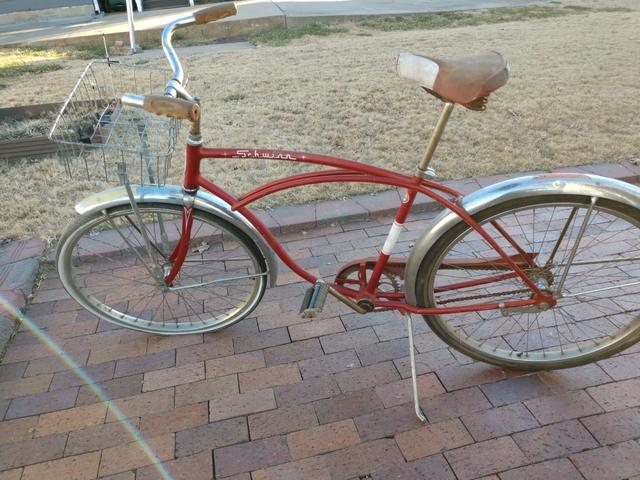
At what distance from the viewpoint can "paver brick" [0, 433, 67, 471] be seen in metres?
1.97

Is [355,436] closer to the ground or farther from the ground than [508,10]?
closer to the ground

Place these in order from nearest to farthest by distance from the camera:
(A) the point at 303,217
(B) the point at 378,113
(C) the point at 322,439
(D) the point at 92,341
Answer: (C) the point at 322,439 < (D) the point at 92,341 < (A) the point at 303,217 < (B) the point at 378,113

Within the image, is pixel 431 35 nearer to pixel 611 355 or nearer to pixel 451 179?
pixel 451 179

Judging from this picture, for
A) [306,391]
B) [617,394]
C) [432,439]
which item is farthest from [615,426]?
[306,391]

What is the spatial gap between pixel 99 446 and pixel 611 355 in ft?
7.41

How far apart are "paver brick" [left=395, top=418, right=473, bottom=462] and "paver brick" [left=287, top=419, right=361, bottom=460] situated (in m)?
0.20

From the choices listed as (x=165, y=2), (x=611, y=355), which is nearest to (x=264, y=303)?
(x=611, y=355)

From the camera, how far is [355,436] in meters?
2.03

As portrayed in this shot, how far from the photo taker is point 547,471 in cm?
186

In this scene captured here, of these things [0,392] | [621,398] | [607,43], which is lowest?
[0,392]

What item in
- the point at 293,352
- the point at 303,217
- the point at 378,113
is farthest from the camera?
the point at 378,113

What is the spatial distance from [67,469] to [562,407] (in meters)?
2.04

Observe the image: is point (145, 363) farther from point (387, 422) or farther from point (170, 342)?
point (387, 422)

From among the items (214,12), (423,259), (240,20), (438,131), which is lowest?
(240,20)
